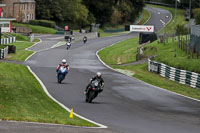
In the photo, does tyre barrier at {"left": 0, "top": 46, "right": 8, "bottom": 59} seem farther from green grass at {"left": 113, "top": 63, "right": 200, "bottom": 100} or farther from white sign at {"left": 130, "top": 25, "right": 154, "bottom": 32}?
white sign at {"left": 130, "top": 25, "right": 154, "bottom": 32}

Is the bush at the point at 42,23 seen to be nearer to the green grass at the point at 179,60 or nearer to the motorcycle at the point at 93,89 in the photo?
the green grass at the point at 179,60

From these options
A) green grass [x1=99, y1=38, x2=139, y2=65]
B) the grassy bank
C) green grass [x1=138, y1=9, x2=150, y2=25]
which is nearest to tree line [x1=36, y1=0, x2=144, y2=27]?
green grass [x1=138, y1=9, x2=150, y2=25]

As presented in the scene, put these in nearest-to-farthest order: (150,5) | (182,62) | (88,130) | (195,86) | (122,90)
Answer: (88,130) < (122,90) < (195,86) < (182,62) < (150,5)

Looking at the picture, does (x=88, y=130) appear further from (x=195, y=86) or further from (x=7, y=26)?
(x=7, y=26)

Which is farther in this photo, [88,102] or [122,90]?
[122,90]

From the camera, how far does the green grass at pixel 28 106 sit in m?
17.1

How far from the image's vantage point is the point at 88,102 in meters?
24.6

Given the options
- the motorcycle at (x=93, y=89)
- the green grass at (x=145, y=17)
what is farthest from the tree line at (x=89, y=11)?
the motorcycle at (x=93, y=89)

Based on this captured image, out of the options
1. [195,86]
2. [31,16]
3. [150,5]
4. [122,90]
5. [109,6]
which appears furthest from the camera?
[150,5]

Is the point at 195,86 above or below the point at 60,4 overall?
below

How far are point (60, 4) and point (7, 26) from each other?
27317mm

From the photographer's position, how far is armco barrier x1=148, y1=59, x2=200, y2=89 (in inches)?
1432

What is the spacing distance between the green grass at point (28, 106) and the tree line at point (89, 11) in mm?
93187

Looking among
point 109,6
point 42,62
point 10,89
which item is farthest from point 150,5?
point 10,89
